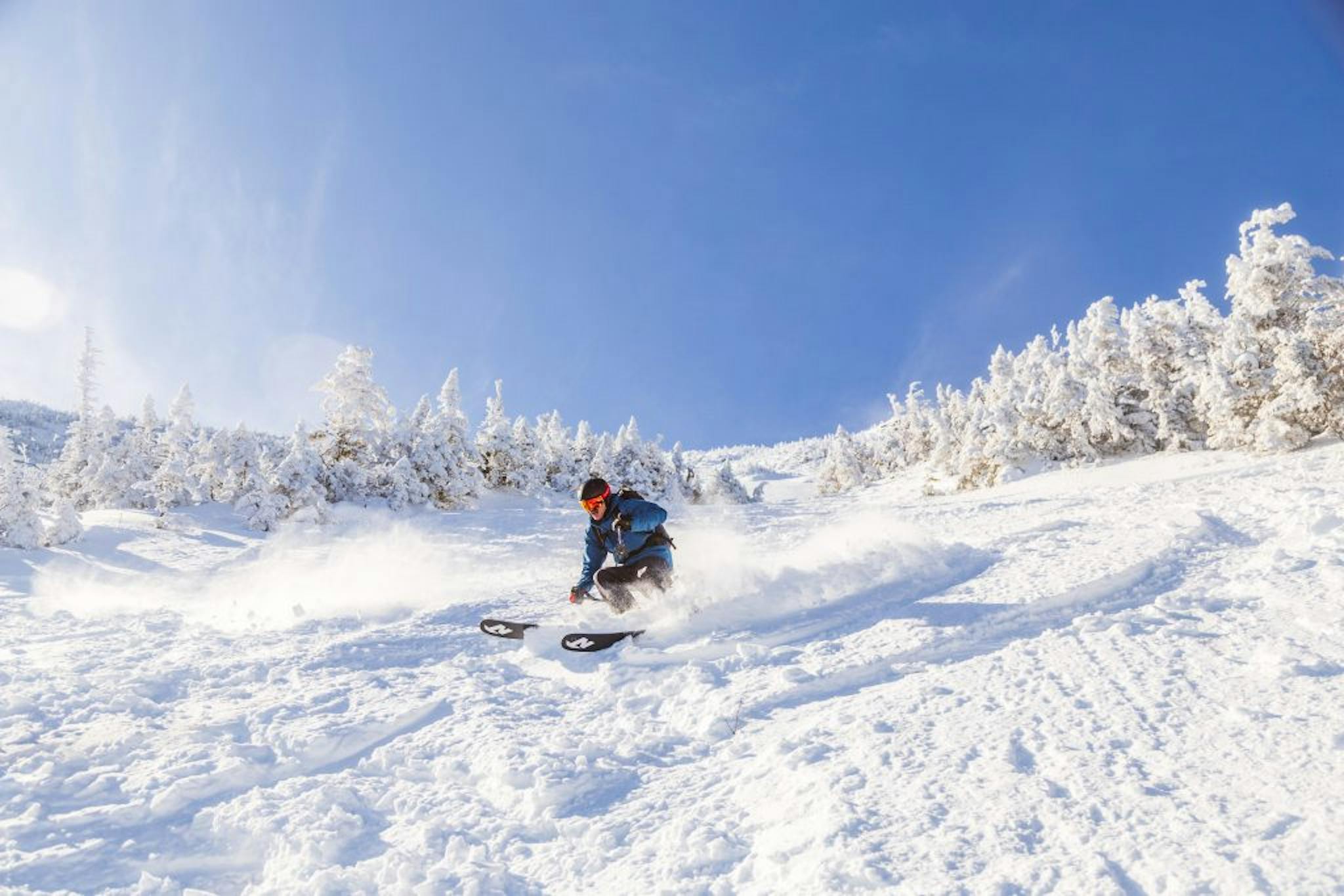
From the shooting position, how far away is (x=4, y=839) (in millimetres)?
3730

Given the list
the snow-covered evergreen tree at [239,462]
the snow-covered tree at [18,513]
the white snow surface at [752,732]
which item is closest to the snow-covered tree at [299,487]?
the snow-covered evergreen tree at [239,462]

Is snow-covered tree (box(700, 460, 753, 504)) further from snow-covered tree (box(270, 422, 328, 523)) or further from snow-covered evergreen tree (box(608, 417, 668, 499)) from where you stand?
snow-covered tree (box(270, 422, 328, 523))

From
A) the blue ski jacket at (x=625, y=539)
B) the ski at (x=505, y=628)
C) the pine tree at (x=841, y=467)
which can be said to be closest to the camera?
the ski at (x=505, y=628)

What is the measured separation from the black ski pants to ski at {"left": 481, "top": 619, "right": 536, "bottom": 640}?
3.17 ft

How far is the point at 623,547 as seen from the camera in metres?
8.37

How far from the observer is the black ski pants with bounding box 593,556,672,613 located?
26.8 feet

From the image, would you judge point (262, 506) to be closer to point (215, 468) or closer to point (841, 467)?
point (215, 468)

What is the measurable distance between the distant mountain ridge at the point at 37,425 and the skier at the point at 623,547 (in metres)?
161

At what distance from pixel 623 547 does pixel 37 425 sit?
222090 mm

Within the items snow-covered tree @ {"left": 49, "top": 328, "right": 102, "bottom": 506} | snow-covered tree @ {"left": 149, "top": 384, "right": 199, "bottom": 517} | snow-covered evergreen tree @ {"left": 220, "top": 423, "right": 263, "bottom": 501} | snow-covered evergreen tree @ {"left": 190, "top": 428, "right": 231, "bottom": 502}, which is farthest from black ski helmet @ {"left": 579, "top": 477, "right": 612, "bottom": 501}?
snow-covered tree @ {"left": 49, "top": 328, "right": 102, "bottom": 506}

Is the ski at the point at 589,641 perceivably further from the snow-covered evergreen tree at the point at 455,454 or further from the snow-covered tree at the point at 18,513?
the snow-covered evergreen tree at the point at 455,454

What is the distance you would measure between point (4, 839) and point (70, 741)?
4.69ft

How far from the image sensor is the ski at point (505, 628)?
7621 mm

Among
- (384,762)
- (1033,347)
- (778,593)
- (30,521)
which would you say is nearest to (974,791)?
(384,762)
